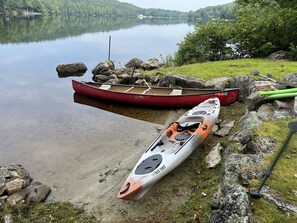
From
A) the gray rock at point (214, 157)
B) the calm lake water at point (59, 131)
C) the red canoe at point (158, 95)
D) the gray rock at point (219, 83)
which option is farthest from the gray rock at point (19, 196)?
the gray rock at point (219, 83)

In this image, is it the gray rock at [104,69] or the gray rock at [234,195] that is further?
the gray rock at [104,69]

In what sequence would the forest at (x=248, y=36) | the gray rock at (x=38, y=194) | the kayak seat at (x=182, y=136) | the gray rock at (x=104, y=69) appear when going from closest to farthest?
the gray rock at (x=38, y=194) < the kayak seat at (x=182, y=136) < the forest at (x=248, y=36) < the gray rock at (x=104, y=69)

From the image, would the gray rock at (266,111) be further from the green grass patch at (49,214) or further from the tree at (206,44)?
the tree at (206,44)

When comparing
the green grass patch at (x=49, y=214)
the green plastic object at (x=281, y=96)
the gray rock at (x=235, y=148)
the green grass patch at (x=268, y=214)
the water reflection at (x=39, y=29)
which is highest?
the green plastic object at (x=281, y=96)

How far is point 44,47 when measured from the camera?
39562 mm

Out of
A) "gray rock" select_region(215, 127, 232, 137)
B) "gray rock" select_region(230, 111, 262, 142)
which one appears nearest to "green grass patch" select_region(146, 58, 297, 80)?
"gray rock" select_region(215, 127, 232, 137)

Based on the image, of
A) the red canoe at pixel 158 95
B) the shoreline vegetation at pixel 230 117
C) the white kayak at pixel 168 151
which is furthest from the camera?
the red canoe at pixel 158 95

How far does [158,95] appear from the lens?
14203 millimetres

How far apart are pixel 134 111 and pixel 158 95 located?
5.41 feet

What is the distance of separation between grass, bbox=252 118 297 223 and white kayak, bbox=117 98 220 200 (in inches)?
90.2

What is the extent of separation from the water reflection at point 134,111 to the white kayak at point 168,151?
2.82 meters

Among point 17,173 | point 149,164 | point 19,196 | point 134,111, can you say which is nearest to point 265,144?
point 149,164

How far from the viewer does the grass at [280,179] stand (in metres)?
4.50

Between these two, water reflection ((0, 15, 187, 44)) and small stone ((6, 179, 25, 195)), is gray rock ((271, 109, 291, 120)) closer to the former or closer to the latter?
small stone ((6, 179, 25, 195))
